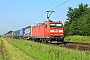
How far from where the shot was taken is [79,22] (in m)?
73.5

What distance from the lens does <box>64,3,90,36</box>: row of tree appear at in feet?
214

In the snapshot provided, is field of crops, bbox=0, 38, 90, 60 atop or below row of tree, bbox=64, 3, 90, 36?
below

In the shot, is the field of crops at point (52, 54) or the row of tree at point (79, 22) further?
the row of tree at point (79, 22)

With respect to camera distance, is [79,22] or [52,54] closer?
[52,54]

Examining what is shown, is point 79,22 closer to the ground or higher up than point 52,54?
higher up

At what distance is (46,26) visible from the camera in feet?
115

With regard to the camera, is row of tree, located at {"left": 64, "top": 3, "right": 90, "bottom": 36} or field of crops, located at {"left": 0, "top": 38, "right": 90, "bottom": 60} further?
row of tree, located at {"left": 64, "top": 3, "right": 90, "bottom": 36}

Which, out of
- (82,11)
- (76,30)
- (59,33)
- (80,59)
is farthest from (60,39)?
(82,11)

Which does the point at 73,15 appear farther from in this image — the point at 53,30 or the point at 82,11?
the point at 53,30

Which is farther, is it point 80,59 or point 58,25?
point 58,25

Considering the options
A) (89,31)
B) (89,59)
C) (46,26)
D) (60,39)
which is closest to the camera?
(89,59)

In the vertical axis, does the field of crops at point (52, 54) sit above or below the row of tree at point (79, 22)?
below

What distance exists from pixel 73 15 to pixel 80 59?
80142mm

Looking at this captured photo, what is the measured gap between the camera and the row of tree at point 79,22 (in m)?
65.1
